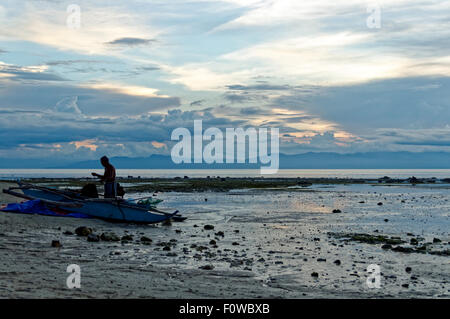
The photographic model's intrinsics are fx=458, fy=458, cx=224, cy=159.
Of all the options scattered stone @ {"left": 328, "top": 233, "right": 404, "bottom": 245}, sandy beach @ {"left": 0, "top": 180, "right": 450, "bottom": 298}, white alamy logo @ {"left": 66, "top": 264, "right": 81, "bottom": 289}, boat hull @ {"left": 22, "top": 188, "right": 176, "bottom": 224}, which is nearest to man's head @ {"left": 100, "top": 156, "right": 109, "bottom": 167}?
boat hull @ {"left": 22, "top": 188, "right": 176, "bottom": 224}

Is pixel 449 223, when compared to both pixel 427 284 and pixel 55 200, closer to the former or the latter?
pixel 427 284

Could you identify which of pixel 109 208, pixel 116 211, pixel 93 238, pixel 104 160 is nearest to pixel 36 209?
pixel 109 208

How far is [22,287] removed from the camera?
11.0 m

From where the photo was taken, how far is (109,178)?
26.6 meters

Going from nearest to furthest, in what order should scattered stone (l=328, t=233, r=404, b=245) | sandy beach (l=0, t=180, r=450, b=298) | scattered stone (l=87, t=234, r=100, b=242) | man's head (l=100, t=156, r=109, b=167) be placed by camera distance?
sandy beach (l=0, t=180, r=450, b=298) < scattered stone (l=87, t=234, r=100, b=242) < scattered stone (l=328, t=233, r=404, b=245) < man's head (l=100, t=156, r=109, b=167)

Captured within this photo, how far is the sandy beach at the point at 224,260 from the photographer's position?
492 inches

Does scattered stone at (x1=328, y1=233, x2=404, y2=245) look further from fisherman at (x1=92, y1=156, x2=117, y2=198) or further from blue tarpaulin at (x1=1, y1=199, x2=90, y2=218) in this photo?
blue tarpaulin at (x1=1, y1=199, x2=90, y2=218)

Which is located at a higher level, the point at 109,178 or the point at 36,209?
the point at 109,178

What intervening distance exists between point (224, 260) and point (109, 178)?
12.0m

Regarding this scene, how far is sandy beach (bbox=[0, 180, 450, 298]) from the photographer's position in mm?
12484

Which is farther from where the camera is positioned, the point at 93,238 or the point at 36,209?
the point at 36,209

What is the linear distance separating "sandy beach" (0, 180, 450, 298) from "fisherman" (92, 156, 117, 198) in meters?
1.86

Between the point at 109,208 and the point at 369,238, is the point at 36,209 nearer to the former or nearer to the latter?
the point at 109,208
